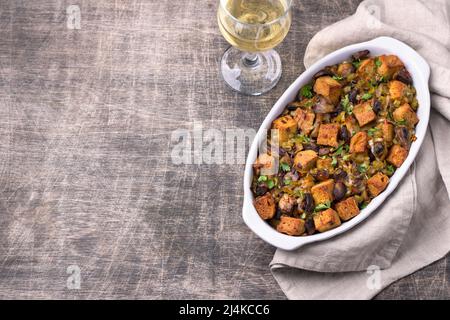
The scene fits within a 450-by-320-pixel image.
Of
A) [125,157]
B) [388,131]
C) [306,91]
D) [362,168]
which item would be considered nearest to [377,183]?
[362,168]

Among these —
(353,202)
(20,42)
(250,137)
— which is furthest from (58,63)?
(353,202)

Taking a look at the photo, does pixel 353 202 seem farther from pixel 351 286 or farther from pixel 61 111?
pixel 61 111

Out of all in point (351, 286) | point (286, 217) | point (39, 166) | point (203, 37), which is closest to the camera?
point (286, 217)

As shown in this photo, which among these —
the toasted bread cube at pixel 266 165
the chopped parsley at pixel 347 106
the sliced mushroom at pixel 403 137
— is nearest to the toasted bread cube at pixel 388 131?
the sliced mushroom at pixel 403 137

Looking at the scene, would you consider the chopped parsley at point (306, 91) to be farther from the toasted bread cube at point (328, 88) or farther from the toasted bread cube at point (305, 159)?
the toasted bread cube at point (305, 159)

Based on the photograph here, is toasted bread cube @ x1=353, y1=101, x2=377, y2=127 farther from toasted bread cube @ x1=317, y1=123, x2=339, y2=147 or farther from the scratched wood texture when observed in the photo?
the scratched wood texture

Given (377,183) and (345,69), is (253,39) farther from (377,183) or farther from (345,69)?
(377,183)
